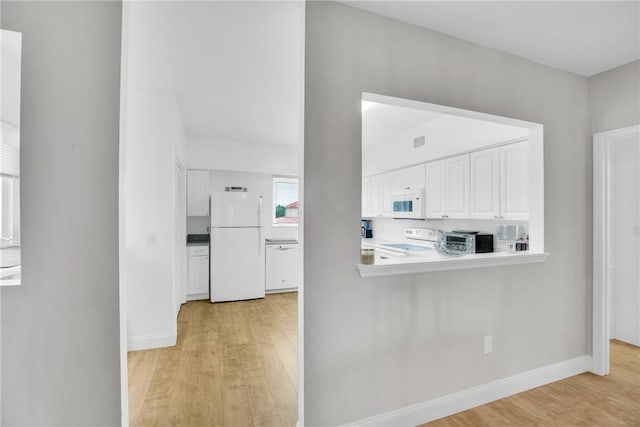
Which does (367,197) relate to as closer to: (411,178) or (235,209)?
(411,178)

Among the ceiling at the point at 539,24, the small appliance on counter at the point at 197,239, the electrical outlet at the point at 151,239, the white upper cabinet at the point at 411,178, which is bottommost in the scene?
the small appliance on counter at the point at 197,239

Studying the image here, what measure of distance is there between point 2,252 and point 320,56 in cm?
167

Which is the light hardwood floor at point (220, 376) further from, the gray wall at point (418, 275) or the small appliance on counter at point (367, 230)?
the small appliance on counter at point (367, 230)

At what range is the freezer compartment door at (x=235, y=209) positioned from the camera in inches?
183

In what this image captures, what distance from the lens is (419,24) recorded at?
→ 6.38 feet

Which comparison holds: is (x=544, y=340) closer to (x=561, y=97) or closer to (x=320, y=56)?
(x=561, y=97)

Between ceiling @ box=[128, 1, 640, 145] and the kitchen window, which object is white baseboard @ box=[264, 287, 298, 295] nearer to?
the kitchen window

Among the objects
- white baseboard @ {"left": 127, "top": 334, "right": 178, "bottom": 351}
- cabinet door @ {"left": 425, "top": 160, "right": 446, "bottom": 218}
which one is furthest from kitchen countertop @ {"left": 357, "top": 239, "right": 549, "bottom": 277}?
white baseboard @ {"left": 127, "top": 334, "right": 178, "bottom": 351}

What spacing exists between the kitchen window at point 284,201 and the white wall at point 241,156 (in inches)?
13.4

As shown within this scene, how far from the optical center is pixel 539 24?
1942mm

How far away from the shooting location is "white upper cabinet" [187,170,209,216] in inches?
192

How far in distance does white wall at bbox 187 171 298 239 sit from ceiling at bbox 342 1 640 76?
369cm

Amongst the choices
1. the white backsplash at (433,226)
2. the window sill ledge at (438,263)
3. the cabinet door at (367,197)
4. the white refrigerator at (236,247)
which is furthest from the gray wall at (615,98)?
the white refrigerator at (236,247)

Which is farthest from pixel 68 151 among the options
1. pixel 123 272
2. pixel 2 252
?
pixel 123 272
